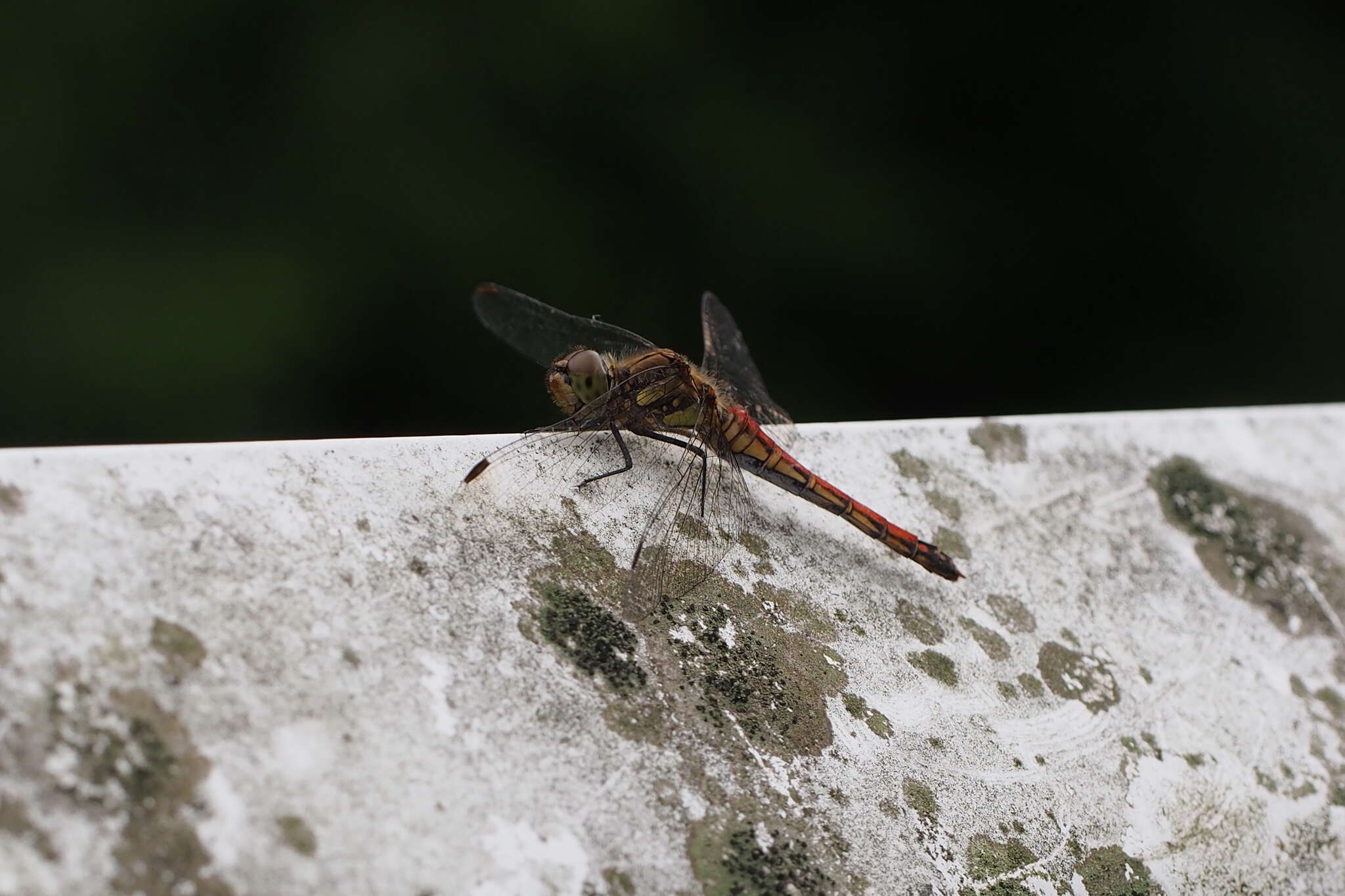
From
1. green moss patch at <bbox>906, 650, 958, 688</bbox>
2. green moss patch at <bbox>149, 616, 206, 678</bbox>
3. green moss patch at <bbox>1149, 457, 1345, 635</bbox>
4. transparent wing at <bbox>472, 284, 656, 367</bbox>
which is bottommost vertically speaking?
green moss patch at <bbox>149, 616, 206, 678</bbox>

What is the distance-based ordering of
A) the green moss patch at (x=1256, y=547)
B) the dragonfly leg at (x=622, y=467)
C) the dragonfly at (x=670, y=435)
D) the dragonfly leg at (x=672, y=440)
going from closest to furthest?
the dragonfly at (x=670, y=435) → the dragonfly leg at (x=622, y=467) → the dragonfly leg at (x=672, y=440) → the green moss patch at (x=1256, y=547)

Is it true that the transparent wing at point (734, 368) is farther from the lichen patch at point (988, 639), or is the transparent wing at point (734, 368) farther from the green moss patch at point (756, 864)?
the green moss patch at point (756, 864)

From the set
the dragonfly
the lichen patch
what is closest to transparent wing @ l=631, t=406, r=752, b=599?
the dragonfly

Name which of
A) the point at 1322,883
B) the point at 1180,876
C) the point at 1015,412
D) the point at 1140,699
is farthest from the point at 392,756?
the point at 1015,412

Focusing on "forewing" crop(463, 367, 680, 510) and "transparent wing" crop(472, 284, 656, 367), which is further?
"transparent wing" crop(472, 284, 656, 367)

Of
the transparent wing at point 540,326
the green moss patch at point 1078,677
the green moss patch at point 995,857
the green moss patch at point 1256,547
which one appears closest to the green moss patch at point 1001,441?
the green moss patch at point 1256,547

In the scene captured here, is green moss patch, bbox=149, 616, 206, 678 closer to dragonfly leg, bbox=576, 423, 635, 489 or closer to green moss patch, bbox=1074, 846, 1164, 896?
dragonfly leg, bbox=576, 423, 635, 489
